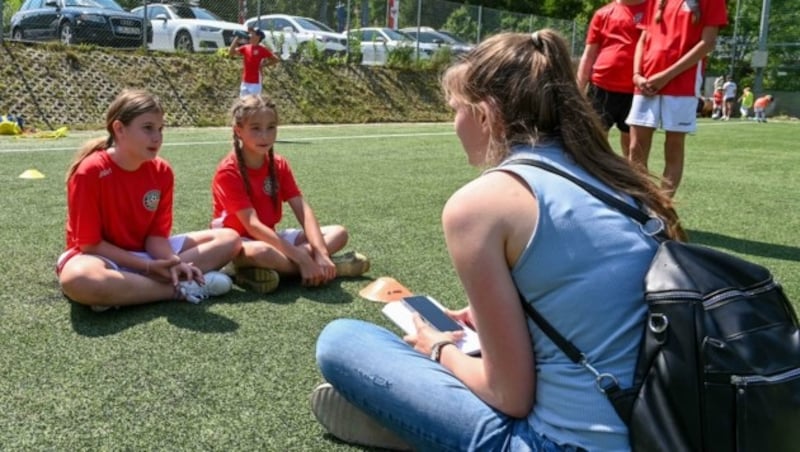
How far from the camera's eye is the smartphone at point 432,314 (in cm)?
235

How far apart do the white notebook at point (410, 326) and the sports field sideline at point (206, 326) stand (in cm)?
42

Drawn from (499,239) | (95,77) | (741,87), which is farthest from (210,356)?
(741,87)

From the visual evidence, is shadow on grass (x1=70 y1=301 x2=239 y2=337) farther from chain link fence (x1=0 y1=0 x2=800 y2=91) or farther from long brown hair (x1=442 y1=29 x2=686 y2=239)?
chain link fence (x1=0 y1=0 x2=800 y2=91)

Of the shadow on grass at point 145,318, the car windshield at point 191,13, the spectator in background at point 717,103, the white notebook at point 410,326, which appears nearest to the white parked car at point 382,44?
the car windshield at point 191,13

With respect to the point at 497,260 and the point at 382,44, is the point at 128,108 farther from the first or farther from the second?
the point at 382,44

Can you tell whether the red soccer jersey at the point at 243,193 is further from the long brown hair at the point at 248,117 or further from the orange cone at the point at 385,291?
the orange cone at the point at 385,291

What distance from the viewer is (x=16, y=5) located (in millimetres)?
26219

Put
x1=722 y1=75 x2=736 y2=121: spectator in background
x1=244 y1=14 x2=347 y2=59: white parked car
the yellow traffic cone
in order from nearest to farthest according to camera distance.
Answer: the yellow traffic cone, x1=244 y1=14 x2=347 y2=59: white parked car, x1=722 y1=75 x2=736 y2=121: spectator in background

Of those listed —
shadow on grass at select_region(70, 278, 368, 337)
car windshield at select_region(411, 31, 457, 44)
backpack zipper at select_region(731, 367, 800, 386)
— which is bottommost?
shadow on grass at select_region(70, 278, 368, 337)

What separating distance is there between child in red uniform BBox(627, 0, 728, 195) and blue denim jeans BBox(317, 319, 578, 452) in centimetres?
407

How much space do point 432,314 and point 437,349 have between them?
0.96 feet

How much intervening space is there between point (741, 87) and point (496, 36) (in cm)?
4159

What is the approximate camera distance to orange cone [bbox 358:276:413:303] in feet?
12.8

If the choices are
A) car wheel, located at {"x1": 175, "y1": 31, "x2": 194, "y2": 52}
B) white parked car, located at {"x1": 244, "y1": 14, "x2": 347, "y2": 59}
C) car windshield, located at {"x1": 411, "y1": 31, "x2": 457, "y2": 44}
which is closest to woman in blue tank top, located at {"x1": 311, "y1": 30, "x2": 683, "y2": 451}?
Result: car wheel, located at {"x1": 175, "y1": 31, "x2": 194, "y2": 52}
